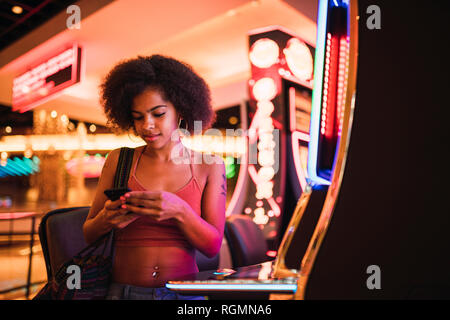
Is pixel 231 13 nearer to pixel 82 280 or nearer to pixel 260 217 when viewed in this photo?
pixel 260 217

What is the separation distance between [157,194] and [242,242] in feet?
3.50

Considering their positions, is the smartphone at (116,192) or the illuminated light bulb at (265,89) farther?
the illuminated light bulb at (265,89)

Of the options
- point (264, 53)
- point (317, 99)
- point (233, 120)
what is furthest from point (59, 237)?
point (233, 120)

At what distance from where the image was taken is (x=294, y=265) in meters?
0.72

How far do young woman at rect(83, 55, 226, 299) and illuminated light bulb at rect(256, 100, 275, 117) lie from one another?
2.01 metres

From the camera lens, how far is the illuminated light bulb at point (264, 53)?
3.35m

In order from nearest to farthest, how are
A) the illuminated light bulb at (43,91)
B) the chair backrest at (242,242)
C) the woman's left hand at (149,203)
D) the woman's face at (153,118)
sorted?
the woman's left hand at (149,203) < the woman's face at (153,118) < the chair backrest at (242,242) < the illuminated light bulb at (43,91)

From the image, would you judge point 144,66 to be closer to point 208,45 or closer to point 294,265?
point 294,265

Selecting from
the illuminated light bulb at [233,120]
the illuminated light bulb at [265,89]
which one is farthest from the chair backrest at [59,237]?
the illuminated light bulb at [233,120]

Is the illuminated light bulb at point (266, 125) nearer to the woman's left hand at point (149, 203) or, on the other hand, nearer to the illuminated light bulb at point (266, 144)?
the illuminated light bulb at point (266, 144)

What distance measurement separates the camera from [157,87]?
1.19m

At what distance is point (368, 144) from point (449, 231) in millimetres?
196

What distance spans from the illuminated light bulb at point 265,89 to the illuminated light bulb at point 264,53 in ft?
0.49
